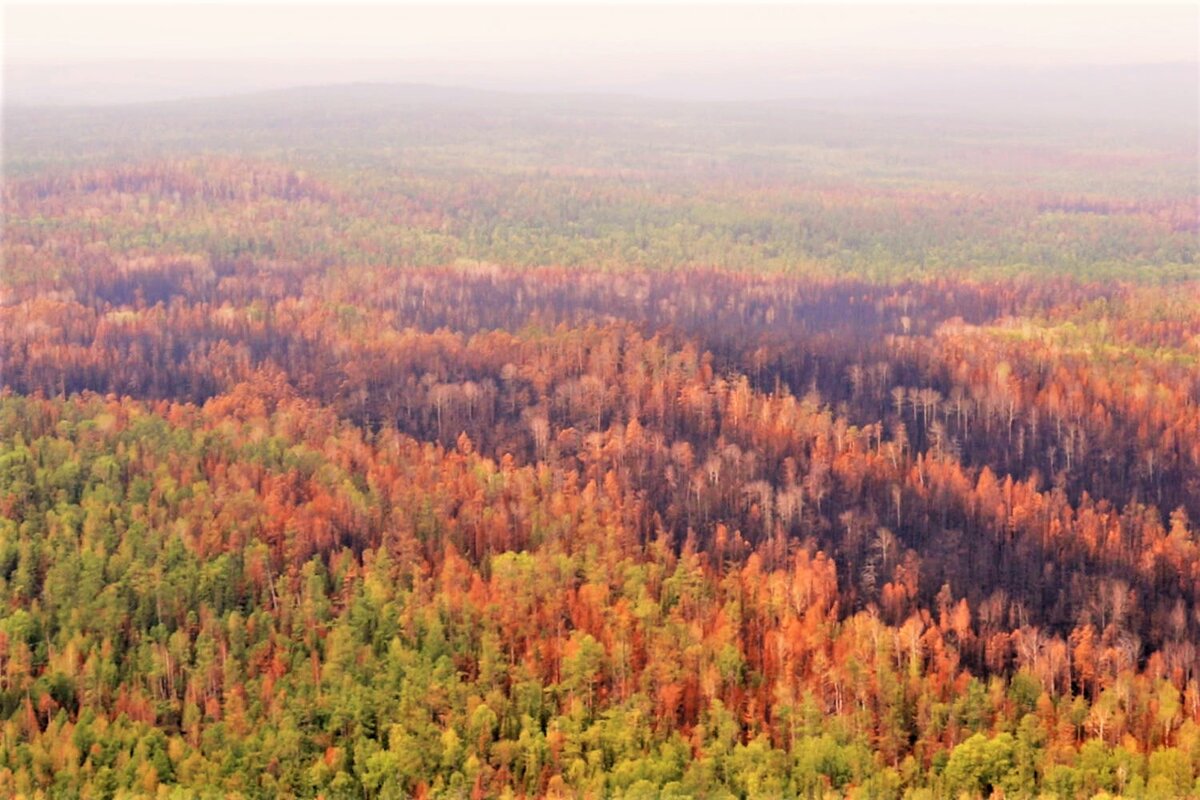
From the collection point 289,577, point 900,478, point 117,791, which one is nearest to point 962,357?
point 900,478

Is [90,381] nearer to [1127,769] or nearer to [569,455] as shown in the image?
[569,455]

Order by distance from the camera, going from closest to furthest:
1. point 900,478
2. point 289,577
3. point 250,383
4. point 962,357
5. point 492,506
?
point 289,577 → point 492,506 → point 900,478 → point 250,383 → point 962,357

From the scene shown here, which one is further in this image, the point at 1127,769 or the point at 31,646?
the point at 31,646

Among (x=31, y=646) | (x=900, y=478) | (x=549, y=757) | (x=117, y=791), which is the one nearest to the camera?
(x=117, y=791)

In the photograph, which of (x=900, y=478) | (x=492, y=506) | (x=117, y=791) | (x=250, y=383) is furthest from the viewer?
(x=250, y=383)

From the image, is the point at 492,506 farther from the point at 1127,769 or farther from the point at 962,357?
the point at 962,357

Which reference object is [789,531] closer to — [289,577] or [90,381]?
[289,577]

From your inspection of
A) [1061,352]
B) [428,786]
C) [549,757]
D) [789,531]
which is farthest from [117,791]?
[1061,352]

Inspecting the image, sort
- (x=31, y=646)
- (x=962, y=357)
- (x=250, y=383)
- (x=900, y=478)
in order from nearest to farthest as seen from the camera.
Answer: (x=31, y=646) < (x=900, y=478) < (x=250, y=383) < (x=962, y=357)

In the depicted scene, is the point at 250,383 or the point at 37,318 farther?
the point at 37,318
